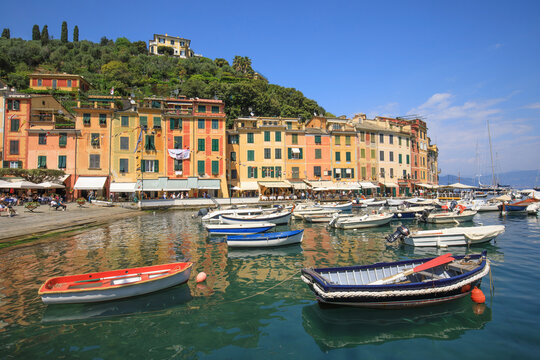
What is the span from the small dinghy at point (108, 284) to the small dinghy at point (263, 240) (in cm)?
656

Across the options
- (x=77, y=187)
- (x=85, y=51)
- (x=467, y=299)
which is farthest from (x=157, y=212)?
(x=85, y=51)

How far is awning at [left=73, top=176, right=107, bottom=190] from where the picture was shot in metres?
39.7

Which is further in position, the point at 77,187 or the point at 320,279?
the point at 77,187

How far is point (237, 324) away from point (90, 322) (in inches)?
177

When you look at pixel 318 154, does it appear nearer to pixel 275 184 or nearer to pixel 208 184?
pixel 275 184

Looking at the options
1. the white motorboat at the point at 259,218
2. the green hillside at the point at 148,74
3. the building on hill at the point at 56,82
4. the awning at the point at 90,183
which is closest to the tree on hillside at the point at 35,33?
the green hillside at the point at 148,74

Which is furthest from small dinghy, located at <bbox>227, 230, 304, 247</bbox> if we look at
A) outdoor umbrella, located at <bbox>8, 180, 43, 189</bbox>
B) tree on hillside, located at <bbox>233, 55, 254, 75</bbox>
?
tree on hillside, located at <bbox>233, 55, 254, 75</bbox>

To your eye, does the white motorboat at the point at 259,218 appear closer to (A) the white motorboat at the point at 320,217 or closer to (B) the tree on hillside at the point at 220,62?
(A) the white motorboat at the point at 320,217

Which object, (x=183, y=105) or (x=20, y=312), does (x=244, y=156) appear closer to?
(x=183, y=105)

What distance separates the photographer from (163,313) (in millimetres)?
→ 9000

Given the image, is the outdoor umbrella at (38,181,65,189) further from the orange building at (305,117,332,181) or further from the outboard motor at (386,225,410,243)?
the outboard motor at (386,225,410,243)

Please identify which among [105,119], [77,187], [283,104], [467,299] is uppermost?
[283,104]

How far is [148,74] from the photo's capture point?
277ft

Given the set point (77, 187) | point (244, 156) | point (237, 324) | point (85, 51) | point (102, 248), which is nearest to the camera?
point (237, 324)
